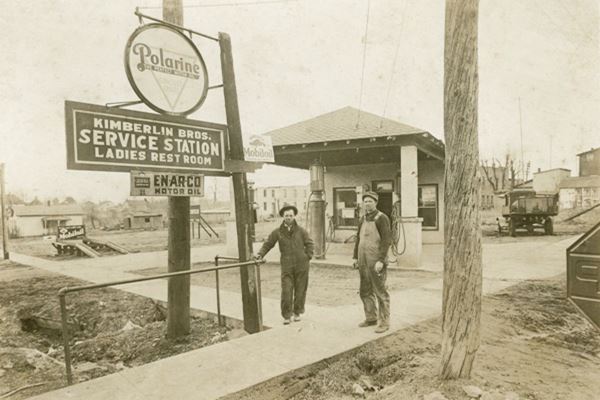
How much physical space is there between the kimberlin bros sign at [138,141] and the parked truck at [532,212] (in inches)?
663

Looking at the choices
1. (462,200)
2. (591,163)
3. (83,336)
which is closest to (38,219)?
(83,336)

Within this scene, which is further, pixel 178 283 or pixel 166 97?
pixel 178 283

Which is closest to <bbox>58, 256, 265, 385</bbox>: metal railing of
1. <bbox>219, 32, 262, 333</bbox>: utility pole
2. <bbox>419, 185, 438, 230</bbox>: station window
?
<bbox>219, 32, 262, 333</bbox>: utility pole

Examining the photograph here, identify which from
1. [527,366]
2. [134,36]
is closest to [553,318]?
[527,366]

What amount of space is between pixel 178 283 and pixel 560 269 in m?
9.09

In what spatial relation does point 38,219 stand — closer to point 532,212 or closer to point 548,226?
point 532,212

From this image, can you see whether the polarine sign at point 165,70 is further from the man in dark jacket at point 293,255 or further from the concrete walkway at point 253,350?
the concrete walkway at point 253,350

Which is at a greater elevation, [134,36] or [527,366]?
[134,36]

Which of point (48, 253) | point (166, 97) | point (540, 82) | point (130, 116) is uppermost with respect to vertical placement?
point (540, 82)

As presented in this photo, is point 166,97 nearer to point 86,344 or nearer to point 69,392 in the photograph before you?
point 69,392

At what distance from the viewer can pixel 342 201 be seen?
57.2 feet

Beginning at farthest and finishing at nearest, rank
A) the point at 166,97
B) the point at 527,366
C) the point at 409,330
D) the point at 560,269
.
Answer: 1. the point at 560,269
2. the point at 409,330
3. the point at 166,97
4. the point at 527,366

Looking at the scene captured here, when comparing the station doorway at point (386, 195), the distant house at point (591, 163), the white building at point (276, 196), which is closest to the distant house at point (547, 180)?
the station doorway at point (386, 195)

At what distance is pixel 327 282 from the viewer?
929 centimetres
